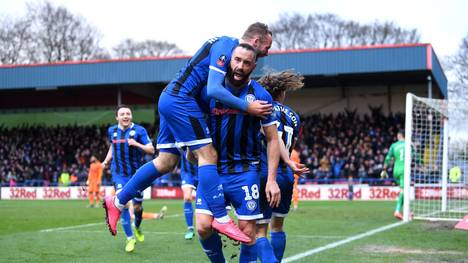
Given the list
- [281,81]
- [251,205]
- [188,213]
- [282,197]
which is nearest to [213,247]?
[251,205]

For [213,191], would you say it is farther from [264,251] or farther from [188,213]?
[188,213]

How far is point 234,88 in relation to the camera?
5.50 m

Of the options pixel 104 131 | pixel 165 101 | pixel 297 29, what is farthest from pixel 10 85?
pixel 165 101

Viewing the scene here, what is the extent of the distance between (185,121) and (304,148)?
29784 mm

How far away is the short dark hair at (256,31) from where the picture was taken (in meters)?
5.58

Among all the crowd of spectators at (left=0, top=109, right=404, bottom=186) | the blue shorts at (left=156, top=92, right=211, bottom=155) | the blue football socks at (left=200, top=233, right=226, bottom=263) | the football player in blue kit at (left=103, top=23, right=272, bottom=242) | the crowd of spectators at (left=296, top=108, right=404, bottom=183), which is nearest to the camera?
the football player in blue kit at (left=103, top=23, right=272, bottom=242)

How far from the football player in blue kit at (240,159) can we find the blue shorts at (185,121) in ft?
0.48

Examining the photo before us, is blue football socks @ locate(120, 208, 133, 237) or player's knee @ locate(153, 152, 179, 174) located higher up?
player's knee @ locate(153, 152, 179, 174)

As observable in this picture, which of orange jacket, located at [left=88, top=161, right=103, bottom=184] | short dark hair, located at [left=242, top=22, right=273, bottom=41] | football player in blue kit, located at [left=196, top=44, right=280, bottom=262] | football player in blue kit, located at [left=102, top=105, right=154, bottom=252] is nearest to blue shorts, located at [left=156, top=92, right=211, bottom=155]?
football player in blue kit, located at [left=196, top=44, right=280, bottom=262]

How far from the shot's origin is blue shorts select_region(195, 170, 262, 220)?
5387mm

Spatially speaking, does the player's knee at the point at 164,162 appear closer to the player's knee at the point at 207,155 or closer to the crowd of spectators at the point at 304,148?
the player's knee at the point at 207,155

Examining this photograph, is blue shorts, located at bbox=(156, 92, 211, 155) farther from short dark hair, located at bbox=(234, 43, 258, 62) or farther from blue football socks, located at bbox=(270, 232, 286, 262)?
blue football socks, located at bbox=(270, 232, 286, 262)

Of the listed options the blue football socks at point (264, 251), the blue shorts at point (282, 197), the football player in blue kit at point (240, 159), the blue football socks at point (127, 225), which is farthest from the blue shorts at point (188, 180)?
the football player in blue kit at point (240, 159)

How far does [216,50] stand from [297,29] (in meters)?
47.0
